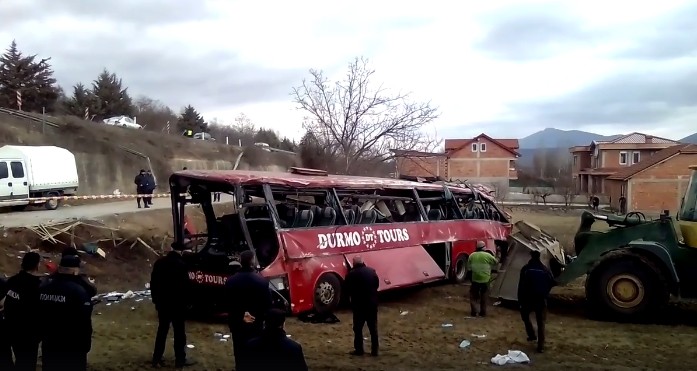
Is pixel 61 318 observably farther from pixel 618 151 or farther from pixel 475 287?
pixel 618 151

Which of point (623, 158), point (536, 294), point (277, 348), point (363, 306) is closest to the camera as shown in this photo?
point (277, 348)

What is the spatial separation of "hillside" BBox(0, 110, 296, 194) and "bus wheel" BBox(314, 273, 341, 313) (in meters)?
25.7

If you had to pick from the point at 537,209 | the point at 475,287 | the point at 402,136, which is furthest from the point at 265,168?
the point at 475,287

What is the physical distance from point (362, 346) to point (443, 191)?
7359mm

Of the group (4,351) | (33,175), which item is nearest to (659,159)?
(33,175)

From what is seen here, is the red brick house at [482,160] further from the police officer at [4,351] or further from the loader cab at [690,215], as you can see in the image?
the police officer at [4,351]

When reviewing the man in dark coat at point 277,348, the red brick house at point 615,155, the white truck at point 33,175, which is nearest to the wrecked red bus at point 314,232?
the man in dark coat at point 277,348

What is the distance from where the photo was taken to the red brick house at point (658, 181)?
159ft

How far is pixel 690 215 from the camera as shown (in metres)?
11.0

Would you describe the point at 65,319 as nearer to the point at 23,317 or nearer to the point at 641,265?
the point at 23,317

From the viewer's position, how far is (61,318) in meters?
5.90

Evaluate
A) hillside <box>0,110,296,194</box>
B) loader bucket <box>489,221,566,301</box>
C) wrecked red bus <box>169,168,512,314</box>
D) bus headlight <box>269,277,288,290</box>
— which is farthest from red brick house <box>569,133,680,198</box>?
bus headlight <box>269,277,288,290</box>

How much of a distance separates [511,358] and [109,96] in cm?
5187

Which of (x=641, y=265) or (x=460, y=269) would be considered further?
(x=460, y=269)
